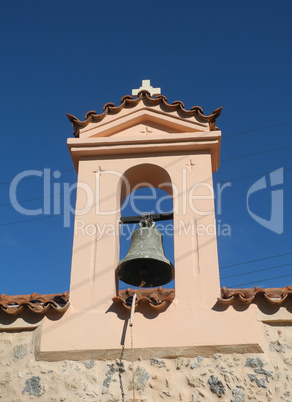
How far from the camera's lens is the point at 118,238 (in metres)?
5.70

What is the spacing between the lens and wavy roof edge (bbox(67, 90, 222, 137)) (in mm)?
6297

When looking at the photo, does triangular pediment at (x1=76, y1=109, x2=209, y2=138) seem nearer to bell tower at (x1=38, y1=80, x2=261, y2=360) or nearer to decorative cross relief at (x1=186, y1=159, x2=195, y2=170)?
bell tower at (x1=38, y1=80, x2=261, y2=360)

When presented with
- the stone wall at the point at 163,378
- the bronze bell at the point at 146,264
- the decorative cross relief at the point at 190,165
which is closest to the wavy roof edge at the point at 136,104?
the decorative cross relief at the point at 190,165

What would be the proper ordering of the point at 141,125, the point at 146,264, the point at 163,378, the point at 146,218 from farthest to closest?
1. the point at 141,125
2. the point at 146,218
3. the point at 146,264
4. the point at 163,378

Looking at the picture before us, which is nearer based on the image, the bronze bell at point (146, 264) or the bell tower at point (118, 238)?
the bell tower at point (118, 238)

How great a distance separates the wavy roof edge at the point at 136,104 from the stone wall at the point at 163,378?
8.04ft

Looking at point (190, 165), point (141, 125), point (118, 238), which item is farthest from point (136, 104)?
point (118, 238)

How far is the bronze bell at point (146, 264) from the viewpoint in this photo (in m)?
5.50

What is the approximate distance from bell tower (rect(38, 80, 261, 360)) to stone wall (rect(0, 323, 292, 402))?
3.6 inches

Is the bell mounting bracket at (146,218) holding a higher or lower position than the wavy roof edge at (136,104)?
lower

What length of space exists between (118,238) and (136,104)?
1673mm

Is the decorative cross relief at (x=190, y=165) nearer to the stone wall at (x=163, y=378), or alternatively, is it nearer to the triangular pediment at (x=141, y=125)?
the triangular pediment at (x=141, y=125)

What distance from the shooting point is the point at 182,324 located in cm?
496

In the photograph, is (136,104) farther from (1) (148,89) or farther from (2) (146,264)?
(2) (146,264)
